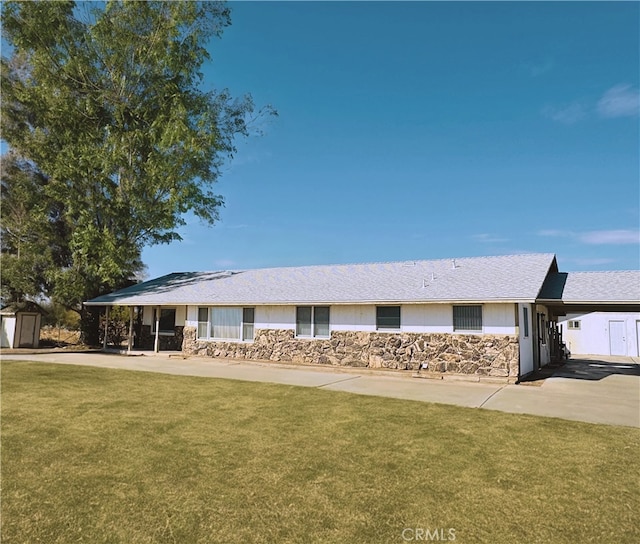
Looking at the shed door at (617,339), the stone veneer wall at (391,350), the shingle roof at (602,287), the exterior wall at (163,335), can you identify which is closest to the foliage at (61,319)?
the exterior wall at (163,335)

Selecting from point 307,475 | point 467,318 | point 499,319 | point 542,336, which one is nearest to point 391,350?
point 467,318

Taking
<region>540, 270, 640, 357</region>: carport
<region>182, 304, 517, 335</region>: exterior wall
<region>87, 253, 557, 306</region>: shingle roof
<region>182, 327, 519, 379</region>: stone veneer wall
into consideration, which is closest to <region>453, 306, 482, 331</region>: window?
<region>182, 304, 517, 335</region>: exterior wall

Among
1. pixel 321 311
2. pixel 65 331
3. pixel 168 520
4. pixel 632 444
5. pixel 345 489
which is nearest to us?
pixel 168 520

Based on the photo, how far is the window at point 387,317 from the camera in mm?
15742

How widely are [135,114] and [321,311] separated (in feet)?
52.6

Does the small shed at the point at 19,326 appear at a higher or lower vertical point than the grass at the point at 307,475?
higher

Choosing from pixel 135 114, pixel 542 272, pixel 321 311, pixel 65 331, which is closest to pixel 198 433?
pixel 321 311

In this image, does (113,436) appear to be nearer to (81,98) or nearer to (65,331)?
(81,98)

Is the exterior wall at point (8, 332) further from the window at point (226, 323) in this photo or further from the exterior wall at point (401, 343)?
the exterior wall at point (401, 343)

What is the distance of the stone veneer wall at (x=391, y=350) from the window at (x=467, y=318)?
292 mm

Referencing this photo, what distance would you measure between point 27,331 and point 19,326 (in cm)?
56

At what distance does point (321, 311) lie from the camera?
680 inches

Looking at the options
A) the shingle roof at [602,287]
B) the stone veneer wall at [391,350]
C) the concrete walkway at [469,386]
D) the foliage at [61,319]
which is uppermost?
the shingle roof at [602,287]

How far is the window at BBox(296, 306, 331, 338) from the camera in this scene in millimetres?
17203
